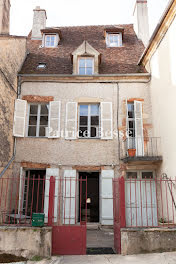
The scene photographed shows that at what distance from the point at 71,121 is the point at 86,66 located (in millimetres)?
2576

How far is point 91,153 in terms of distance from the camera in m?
9.43

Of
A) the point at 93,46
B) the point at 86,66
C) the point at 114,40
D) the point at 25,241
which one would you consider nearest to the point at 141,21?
the point at 114,40

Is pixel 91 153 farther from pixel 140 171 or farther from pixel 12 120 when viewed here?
pixel 12 120

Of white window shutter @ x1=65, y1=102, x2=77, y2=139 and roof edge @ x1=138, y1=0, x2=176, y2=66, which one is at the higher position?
roof edge @ x1=138, y1=0, x2=176, y2=66

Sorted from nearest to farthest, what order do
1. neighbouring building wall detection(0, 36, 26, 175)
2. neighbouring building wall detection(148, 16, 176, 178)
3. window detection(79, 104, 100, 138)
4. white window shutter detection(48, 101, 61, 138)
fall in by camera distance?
1. neighbouring building wall detection(148, 16, 176, 178)
2. neighbouring building wall detection(0, 36, 26, 175)
3. white window shutter detection(48, 101, 61, 138)
4. window detection(79, 104, 100, 138)

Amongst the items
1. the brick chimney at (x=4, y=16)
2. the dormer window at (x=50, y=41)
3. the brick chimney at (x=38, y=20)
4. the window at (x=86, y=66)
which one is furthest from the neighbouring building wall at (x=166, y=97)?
the brick chimney at (x=38, y=20)

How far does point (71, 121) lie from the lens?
970cm

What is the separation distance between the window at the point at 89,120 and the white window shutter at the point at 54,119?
91cm

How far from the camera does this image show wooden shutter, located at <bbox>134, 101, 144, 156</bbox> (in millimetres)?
9180

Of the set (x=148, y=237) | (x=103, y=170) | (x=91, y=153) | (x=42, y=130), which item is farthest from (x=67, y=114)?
(x=148, y=237)

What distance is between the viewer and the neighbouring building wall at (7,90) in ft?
27.4

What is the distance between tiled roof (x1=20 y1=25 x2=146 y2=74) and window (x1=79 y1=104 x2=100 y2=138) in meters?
1.61

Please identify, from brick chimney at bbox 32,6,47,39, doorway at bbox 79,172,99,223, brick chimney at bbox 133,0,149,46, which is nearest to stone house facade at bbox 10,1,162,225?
brick chimney at bbox 133,0,149,46

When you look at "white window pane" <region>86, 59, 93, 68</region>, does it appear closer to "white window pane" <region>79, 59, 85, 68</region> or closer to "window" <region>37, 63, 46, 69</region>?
"white window pane" <region>79, 59, 85, 68</region>
